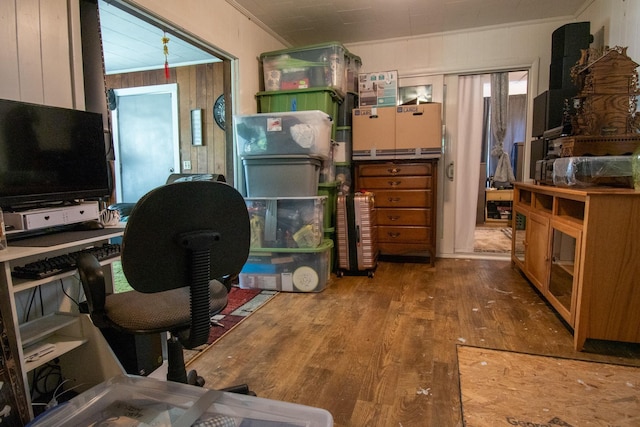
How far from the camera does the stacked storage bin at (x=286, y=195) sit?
9.19ft

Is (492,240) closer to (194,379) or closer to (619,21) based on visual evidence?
(619,21)

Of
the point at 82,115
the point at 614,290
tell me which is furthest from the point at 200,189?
the point at 614,290

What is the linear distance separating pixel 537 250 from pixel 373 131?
173 cm

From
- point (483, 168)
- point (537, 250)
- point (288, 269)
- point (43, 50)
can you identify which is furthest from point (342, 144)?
point (483, 168)

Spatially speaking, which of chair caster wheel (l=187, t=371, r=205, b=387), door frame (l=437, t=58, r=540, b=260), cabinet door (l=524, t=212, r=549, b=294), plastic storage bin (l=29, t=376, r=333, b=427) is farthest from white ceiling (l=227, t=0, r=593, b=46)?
plastic storage bin (l=29, t=376, r=333, b=427)

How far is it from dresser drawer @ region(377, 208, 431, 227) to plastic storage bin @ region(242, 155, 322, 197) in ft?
3.18

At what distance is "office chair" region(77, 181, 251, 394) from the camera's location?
969mm

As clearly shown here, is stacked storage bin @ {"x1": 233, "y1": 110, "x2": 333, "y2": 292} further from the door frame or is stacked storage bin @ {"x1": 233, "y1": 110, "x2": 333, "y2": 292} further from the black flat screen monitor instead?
the door frame

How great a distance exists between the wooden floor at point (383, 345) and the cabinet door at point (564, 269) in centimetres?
15

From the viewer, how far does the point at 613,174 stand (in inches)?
77.4

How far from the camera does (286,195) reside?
286 centimetres

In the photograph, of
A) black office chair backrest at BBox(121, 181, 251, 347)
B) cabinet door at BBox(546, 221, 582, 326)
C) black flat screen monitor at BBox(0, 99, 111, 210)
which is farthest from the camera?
cabinet door at BBox(546, 221, 582, 326)

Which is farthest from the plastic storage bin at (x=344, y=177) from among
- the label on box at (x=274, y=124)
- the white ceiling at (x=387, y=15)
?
the white ceiling at (x=387, y=15)

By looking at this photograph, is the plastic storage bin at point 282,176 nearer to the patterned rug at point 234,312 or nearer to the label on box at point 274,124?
the label on box at point 274,124
